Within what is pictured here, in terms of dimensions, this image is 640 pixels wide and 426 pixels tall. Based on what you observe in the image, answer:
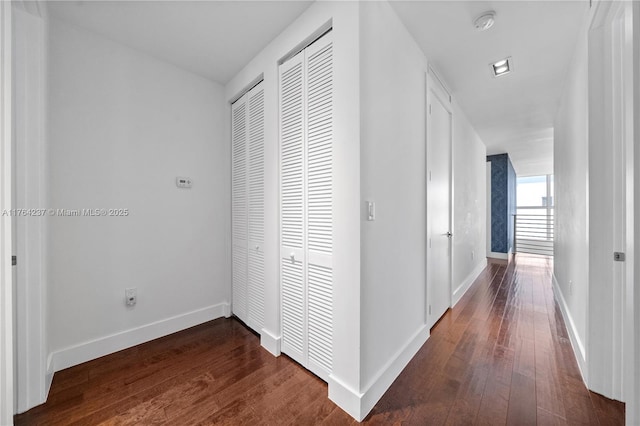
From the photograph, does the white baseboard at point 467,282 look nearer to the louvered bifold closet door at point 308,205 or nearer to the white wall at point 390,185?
the white wall at point 390,185

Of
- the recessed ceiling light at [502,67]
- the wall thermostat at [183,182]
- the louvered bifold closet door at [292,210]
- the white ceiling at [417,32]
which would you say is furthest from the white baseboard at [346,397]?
the recessed ceiling light at [502,67]

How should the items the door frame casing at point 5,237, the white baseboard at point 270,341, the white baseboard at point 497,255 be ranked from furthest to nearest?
the white baseboard at point 497,255
the white baseboard at point 270,341
the door frame casing at point 5,237

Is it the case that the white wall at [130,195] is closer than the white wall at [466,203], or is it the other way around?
the white wall at [130,195]

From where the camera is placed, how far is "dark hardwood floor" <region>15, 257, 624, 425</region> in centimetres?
137

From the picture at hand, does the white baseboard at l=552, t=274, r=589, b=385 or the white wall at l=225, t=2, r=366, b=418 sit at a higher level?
the white wall at l=225, t=2, r=366, b=418

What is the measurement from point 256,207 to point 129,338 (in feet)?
5.03

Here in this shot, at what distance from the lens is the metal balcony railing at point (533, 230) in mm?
6754

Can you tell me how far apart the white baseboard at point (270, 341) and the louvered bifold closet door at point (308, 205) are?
0.07 metres

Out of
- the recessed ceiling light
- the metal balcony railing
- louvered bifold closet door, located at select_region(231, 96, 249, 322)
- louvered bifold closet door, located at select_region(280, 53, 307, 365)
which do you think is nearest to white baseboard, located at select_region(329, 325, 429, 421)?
louvered bifold closet door, located at select_region(280, 53, 307, 365)

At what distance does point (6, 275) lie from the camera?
100 cm

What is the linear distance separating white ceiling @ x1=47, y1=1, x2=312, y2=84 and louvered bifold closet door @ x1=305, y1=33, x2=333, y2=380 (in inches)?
18.3

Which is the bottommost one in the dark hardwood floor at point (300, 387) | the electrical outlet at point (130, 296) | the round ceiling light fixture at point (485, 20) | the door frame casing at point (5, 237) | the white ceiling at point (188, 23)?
the dark hardwood floor at point (300, 387)

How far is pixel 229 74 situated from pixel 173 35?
60 cm

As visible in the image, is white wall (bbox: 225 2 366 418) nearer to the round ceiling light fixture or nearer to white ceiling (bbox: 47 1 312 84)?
white ceiling (bbox: 47 1 312 84)
